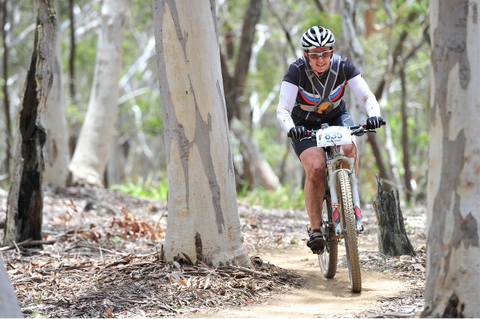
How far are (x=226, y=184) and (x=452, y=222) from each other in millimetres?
2149

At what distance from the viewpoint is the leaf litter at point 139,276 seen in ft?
12.8

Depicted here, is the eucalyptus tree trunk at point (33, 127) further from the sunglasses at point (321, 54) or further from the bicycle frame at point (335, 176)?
the bicycle frame at point (335, 176)

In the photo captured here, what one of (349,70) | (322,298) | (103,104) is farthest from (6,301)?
(103,104)

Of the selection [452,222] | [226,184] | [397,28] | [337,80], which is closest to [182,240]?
[226,184]

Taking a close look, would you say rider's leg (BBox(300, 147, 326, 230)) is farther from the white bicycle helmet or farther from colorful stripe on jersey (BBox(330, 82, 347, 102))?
the white bicycle helmet

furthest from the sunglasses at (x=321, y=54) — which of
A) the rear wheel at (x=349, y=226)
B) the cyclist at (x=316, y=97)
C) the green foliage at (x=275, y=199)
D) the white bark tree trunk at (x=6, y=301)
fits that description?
the green foliage at (x=275, y=199)

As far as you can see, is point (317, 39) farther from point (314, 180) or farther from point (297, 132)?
point (314, 180)

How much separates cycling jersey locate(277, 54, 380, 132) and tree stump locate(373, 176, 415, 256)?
1009mm

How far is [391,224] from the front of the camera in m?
5.30

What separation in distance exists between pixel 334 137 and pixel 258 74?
16.1m

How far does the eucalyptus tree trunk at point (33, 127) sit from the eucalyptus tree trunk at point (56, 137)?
4.49 m

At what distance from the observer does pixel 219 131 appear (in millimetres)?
4559

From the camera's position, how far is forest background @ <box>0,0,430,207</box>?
40.4ft

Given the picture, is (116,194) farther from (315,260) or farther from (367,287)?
(367,287)
